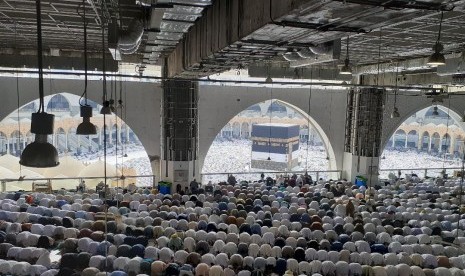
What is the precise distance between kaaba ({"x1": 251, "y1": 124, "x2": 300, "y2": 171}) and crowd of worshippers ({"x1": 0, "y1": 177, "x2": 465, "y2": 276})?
1496cm

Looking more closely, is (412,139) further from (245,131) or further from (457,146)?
(245,131)

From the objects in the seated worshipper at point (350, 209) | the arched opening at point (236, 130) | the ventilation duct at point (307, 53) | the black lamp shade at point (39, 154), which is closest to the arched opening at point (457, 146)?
the arched opening at point (236, 130)

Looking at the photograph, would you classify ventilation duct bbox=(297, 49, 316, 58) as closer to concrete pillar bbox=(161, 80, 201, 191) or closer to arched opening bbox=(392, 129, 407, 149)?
concrete pillar bbox=(161, 80, 201, 191)

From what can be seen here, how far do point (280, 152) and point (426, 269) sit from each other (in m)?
23.5

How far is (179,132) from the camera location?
801 inches

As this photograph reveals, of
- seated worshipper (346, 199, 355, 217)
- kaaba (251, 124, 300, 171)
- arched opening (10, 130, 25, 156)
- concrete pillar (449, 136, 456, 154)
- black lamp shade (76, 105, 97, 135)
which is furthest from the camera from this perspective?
concrete pillar (449, 136, 456, 154)

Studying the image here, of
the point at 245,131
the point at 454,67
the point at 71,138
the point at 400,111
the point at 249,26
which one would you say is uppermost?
the point at 454,67

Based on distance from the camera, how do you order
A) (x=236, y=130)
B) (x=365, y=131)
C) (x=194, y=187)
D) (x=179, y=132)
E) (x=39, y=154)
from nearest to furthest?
(x=39, y=154) < (x=194, y=187) < (x=179, y=132) < (x=365, y=131) < (x=236, y=130)

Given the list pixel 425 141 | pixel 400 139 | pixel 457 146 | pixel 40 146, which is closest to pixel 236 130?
pixel 400 139

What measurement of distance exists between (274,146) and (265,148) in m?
0.80

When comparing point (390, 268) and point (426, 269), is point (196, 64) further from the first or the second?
point (426, 269)

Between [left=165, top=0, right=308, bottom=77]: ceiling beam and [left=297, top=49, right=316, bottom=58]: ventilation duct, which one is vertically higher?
[left=165, top=0, right=308, bottom=77]: ceiling beam

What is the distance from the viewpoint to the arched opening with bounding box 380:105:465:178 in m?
37.3

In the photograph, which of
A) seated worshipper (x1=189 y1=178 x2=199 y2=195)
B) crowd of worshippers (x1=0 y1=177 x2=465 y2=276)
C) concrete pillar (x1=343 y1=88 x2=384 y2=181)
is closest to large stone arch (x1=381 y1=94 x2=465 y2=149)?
concrete pillar (x1=343 y1=88 x2=384 y2=181)
